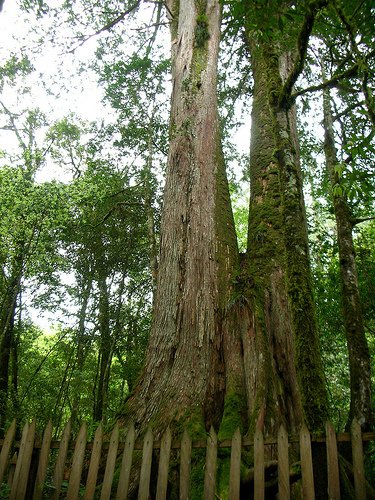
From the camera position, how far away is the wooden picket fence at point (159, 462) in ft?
8.40

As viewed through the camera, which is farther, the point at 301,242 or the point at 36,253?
the point at 36,253

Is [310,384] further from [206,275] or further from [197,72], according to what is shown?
[197,72]

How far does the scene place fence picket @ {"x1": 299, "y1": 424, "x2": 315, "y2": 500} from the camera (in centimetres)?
254

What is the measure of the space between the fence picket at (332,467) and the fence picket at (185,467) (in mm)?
946

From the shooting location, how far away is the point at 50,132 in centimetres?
1373

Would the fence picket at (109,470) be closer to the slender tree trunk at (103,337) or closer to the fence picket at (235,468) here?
the fence picket at (235,468)

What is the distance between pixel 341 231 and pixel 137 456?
407 cm

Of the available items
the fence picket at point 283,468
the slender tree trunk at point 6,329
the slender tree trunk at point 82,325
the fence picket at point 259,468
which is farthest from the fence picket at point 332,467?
the slender tree trunk at point 82,325

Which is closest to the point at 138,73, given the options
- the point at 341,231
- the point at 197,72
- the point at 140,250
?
the point at 197,72

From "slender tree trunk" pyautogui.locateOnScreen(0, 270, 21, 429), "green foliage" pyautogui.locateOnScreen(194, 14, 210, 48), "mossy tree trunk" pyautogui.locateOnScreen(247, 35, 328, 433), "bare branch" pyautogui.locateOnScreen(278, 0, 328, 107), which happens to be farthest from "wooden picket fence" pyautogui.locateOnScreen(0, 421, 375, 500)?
"green foliage" pyautogui.locateOnScreen(194, 14, 210, 48)

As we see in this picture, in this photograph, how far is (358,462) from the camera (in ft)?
8.32

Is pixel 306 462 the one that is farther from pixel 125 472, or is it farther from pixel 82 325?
pixel 82 325

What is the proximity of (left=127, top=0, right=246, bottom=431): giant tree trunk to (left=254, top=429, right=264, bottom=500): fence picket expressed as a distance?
1033mm

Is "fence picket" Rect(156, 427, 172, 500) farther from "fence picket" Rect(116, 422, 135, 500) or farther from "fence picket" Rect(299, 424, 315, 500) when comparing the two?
"fence picket" Rect(299, 424, 315, 500)
